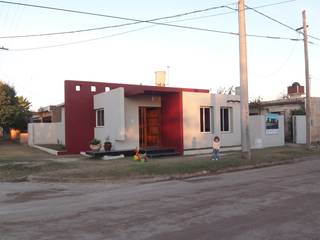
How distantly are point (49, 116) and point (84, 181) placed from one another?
34.1 metres

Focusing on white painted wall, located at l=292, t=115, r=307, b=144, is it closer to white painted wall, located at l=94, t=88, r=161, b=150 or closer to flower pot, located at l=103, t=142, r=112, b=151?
white painted wall, located at l=94, t=88, r=161, b=150

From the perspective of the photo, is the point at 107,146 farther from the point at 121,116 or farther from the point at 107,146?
the point at 121,116

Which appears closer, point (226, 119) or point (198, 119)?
point (198, 119)

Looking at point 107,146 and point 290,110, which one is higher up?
point 290,110

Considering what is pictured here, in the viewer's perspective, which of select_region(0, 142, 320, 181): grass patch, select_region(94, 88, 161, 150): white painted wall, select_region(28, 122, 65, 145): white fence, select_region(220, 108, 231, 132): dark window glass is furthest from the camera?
select_region(28, 122, 65, 145): white fence

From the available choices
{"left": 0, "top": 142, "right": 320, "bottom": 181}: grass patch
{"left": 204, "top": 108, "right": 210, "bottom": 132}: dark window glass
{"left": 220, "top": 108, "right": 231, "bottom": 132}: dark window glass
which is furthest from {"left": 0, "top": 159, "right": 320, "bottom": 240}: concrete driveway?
{"left": 220, "top": 108, "right": 231, "bottom": 132}: dark window glass

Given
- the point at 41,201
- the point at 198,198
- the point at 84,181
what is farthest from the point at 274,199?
the point at 84,181

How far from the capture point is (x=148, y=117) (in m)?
29.5

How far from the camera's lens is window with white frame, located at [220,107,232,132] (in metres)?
30.3

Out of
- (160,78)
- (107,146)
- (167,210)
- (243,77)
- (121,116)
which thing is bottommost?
(167,210)

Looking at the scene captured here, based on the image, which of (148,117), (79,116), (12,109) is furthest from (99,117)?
(12,109)

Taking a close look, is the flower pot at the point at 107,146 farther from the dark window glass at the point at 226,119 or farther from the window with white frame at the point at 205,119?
the dark window glass at the point at 226,119

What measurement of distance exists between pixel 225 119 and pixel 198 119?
2.83 m

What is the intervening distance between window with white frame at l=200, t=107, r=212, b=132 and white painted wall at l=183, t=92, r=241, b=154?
0.21 m
